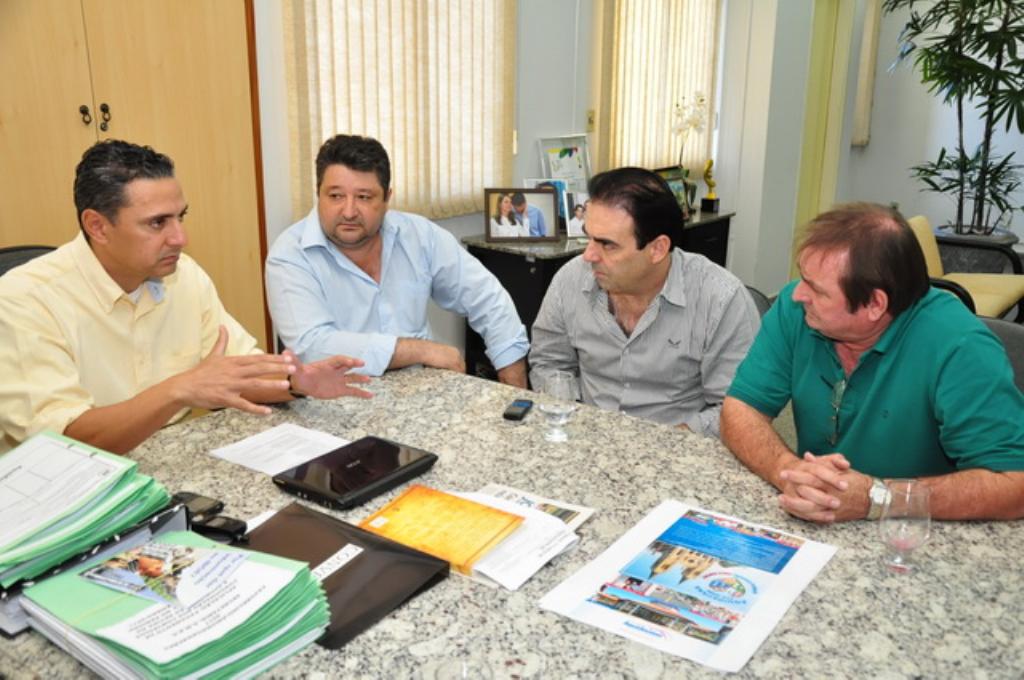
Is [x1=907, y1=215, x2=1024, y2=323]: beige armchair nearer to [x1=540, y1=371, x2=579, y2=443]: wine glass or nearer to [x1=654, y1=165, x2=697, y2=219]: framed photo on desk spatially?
[x1=654, y1=165, x2=697, y2=219]: framed photo on desk

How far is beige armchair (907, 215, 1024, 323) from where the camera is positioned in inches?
159

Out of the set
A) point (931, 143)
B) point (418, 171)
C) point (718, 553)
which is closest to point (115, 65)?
point (418, 171)

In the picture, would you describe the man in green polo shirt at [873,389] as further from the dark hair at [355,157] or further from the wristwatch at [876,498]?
the dark hair at [355,157]

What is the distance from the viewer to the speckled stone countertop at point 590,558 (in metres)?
0.99

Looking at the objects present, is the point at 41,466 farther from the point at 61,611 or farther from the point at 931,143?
the point at 931,143

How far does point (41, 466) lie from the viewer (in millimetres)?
1209

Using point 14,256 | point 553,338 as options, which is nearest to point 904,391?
point 553,338

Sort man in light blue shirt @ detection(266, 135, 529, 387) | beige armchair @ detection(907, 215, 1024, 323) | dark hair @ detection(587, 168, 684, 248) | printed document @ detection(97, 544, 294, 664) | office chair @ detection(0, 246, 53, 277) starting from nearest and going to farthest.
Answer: printed document @ detection(97, 544, 294, 664), office chair @ detection(0, 246, 53, 277), dark hair @ detection(587, 168, 684, 248), man in light blue shirt @ detection(266, 135, 529, 387), beige armchair @ detection(907, 215, 1024, 323)

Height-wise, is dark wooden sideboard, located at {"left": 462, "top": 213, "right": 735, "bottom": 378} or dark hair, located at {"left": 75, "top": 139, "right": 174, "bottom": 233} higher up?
dark hair, located at {"left": 75, "top": 139, "right": 174, "bottom": 233}

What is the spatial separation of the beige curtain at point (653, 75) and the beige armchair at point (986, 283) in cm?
172

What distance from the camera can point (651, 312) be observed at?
7.28 ft

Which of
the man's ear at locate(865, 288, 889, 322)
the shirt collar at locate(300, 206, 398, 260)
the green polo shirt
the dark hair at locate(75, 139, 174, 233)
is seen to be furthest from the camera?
the shirt collar at locate(300, 206, 398, 260)

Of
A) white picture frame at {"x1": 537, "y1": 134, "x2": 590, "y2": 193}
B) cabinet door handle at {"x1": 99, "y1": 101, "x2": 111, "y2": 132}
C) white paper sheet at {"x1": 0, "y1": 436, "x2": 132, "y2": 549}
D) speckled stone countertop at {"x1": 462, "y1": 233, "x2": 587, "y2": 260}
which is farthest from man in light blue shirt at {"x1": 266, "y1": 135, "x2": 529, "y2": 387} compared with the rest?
white picture frame at {"x1": 537, "y1": 134, "x2": 590, "y2": 193}

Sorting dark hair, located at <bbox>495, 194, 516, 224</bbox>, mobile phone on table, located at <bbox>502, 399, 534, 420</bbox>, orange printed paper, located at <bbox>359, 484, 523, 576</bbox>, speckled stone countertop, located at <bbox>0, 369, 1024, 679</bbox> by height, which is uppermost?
dark hair, located at <bbox>495, 194, 516, 224</bbox>
